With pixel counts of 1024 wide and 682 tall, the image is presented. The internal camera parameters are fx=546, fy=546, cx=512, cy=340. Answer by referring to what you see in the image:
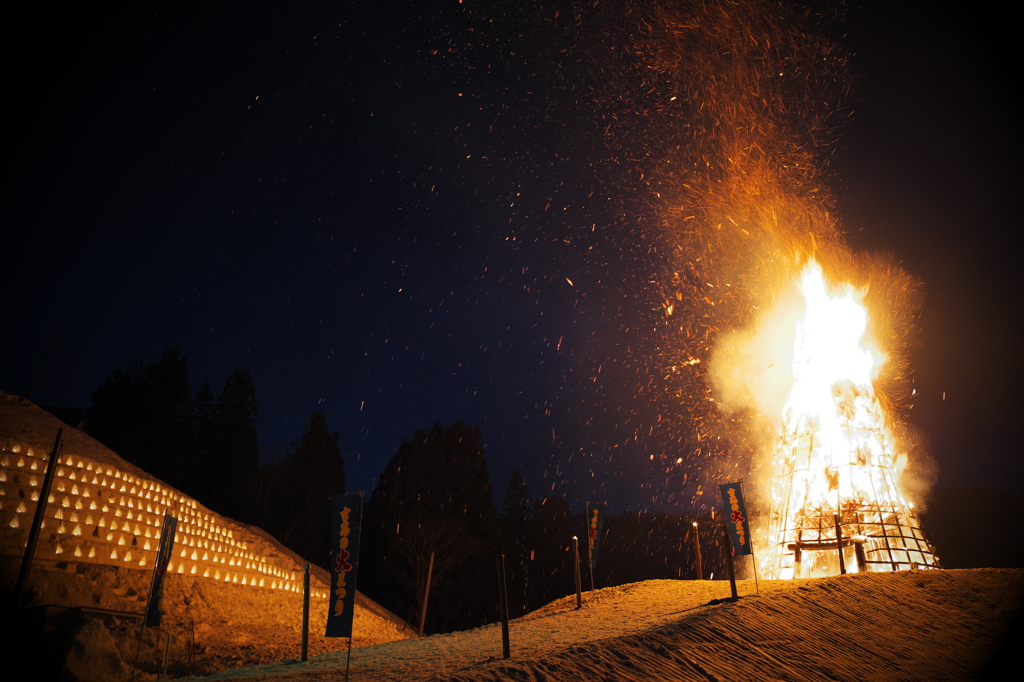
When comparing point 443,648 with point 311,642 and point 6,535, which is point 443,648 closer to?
point 311,642

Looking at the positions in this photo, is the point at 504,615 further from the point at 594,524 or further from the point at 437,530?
the point at 437,530

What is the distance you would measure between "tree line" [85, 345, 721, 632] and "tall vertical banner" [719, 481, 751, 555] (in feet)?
78.8

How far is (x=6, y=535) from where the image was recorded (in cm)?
1622

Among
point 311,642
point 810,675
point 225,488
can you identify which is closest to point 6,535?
point 311,642

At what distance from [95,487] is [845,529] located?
→ 28189 mm

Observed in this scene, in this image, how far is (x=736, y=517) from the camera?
53.3 ft

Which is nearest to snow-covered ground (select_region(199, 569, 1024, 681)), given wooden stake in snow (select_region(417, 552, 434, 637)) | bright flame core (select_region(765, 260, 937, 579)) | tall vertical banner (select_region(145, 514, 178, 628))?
tall vertical banner (select_region(145, 514, 178, 628))

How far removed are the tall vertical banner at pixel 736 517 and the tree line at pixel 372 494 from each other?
24.0 m

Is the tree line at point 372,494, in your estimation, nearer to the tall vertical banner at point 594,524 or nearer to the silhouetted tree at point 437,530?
the silhouetted tree at point 437,530

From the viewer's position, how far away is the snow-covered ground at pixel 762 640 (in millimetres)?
9602

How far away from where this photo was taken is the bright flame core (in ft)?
69.4

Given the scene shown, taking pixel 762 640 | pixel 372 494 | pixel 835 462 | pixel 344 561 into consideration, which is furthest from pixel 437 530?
pixel 762 640

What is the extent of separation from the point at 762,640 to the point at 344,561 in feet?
28.7

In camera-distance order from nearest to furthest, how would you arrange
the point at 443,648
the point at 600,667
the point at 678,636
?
the point at 600,667
the point at 678,636
the point at 443,648
